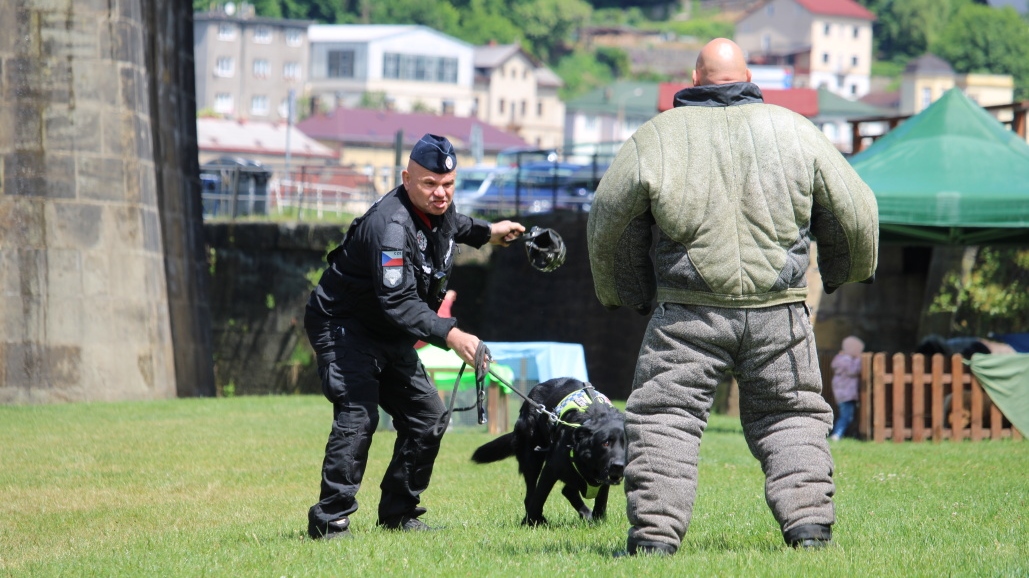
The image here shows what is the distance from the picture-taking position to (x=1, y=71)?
13.9m

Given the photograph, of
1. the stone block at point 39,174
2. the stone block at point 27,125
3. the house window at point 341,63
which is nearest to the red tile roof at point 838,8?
the house window at point 341,63

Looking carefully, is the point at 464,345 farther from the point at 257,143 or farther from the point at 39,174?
the point at 257,143

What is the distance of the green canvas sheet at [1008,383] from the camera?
12.0 metres

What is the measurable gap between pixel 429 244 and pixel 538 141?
118112mm

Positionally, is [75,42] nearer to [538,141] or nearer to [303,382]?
[303,382]

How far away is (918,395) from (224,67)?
350ft

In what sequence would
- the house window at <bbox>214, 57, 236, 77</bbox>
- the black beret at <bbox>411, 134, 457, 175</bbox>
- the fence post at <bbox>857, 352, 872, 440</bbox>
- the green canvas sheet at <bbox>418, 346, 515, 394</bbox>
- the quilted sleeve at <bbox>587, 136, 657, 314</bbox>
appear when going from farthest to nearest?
the house window at <bbox>214, 57, 236, 77</bbox>, the fence post at <bbox>857, 352, 872, 440</bbox>, the green canvas sheet at <bbox>418, 346, 515, 394</bbox>, the black beret at <bbox>411, 134, 457, 175</bbox>, the quilted sleeve at <bbox>587, 136, 657, 314</bbox>

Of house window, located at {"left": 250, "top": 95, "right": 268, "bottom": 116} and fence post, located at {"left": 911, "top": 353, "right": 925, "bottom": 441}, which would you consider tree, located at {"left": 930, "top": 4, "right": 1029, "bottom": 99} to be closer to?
house window, located at {"left": 250, "top": 95, "right": 268, "bottom": 116}

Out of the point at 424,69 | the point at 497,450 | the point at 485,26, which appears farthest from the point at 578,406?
the point at 485,26

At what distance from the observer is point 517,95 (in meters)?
126

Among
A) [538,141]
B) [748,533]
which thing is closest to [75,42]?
[748,533]

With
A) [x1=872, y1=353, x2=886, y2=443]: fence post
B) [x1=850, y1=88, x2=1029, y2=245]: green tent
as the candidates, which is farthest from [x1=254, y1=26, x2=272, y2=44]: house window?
[x1=872, y1=353, x2=886, y2=443]: fence post

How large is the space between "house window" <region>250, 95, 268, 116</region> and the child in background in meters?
106

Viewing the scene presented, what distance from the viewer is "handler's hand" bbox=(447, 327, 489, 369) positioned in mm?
5230
